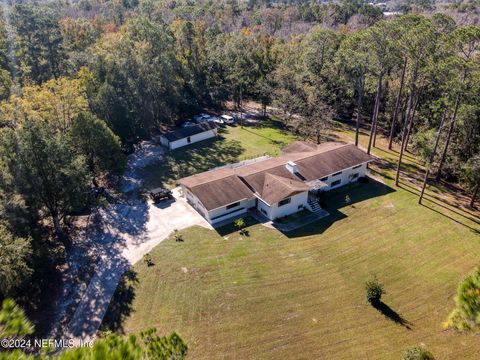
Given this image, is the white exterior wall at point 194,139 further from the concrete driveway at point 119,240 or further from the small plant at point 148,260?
the small plant at point 148,260

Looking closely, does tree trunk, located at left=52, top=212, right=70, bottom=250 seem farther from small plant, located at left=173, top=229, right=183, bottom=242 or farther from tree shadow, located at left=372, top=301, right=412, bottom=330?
tree shadow, located at left=372, top=301, right=412, bottom=330

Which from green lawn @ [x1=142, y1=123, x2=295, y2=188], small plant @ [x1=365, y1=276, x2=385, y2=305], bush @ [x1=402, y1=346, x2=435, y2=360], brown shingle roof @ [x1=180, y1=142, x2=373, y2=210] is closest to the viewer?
bush @ [x1=402, y1=346, x2=435, y2=360]

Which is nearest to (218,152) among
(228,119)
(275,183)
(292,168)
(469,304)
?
(228,119)

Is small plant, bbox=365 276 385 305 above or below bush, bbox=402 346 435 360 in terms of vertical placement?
below

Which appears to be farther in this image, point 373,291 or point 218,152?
point 218,152

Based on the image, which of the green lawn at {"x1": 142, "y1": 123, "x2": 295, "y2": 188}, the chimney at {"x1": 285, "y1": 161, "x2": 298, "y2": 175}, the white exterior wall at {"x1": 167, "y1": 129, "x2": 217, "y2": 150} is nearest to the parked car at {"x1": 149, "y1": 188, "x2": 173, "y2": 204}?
the green lawn at {"x1": 142, "y1": 123, "x2": 295, "y2": 188}

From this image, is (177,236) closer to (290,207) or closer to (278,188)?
(278,188)
